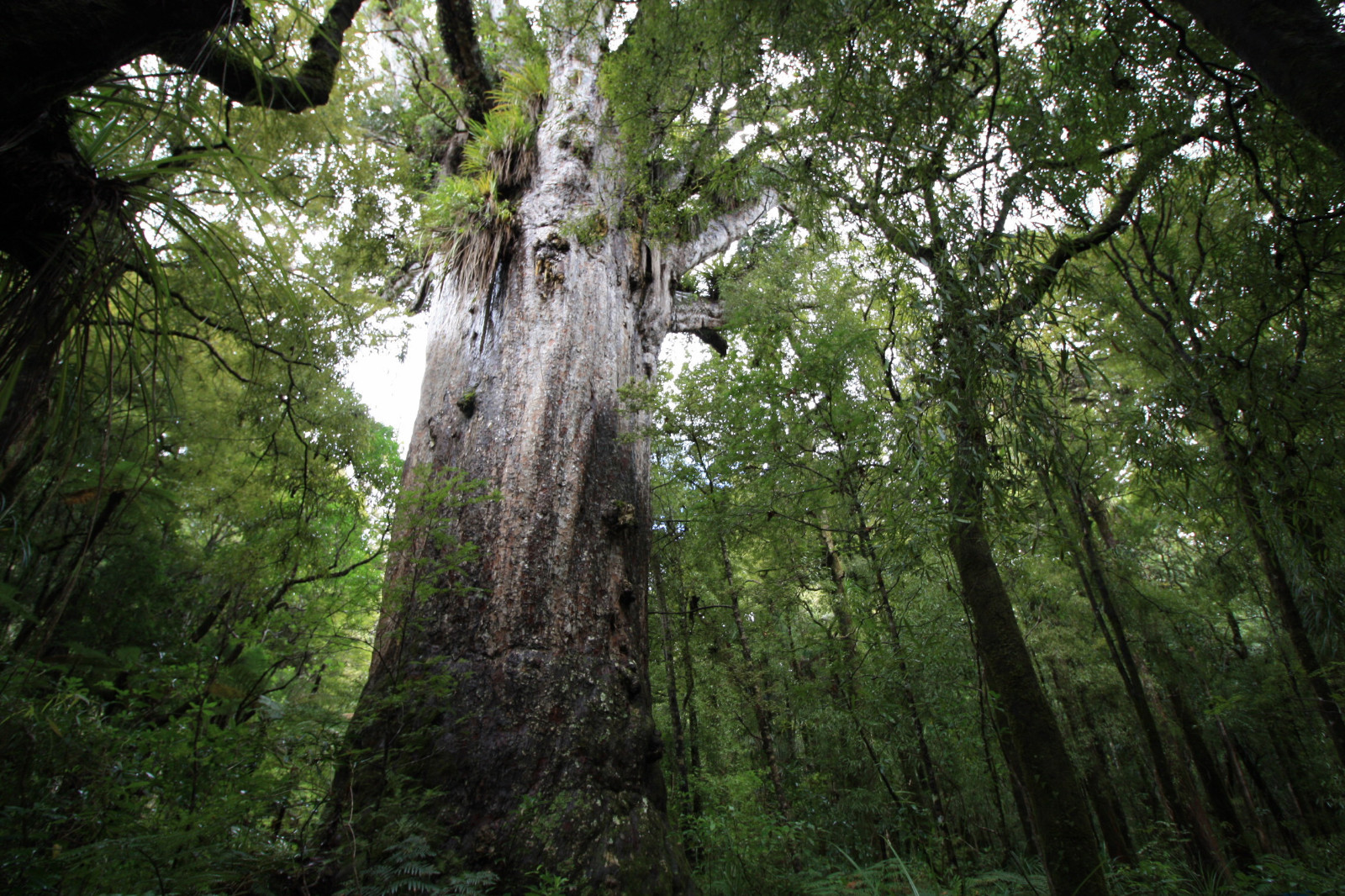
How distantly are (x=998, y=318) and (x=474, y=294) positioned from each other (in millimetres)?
3301

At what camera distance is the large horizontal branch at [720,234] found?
19.1 ft

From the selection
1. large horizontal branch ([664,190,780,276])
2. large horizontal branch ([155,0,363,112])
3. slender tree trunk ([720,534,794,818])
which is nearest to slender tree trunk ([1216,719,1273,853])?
slender tree trunk ([720,534,794,818])

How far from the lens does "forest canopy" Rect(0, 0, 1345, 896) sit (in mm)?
1497

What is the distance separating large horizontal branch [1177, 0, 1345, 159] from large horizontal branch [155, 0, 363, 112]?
7.30 feet

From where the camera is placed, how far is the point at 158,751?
2.15 meters

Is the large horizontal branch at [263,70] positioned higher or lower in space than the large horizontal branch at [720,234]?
lower

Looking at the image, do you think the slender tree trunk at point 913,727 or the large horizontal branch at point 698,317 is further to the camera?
the large horizontal branch at point 698,317

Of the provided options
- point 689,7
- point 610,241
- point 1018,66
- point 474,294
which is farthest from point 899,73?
point 474,294

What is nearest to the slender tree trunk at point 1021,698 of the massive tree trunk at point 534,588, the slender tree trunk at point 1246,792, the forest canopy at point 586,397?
the forest canopy at point 586,397

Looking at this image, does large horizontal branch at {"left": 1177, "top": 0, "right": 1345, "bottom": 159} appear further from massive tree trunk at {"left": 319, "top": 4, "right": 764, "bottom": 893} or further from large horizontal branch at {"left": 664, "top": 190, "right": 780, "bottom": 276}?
large horizontal branch at {"left": 664, "top": 190, "right": 780, "bottom": 276}

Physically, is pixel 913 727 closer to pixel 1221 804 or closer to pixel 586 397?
pixel 586 397

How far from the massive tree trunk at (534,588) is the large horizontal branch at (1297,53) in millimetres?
2684

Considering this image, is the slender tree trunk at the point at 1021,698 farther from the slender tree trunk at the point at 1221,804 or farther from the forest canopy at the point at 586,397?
the slender tree trunk at the point at 1221,804

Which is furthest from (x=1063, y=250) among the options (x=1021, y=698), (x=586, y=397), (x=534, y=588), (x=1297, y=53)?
(x=534, y=588)
